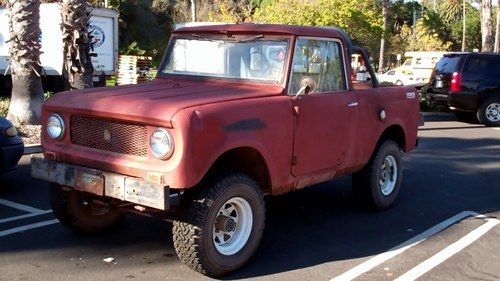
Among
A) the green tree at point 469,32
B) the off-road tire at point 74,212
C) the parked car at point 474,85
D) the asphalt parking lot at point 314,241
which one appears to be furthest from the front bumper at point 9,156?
the green tree at point 469,32

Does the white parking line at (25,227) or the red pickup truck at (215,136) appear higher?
the red pickup truck at (215,136)

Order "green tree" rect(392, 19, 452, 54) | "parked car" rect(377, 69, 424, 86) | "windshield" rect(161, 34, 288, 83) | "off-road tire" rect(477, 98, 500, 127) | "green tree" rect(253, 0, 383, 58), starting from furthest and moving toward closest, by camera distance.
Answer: "green tree" rect(392, 19, 452, 54) → "parked car" rect(377, 69, 424, 86) → "green tree" rect(253, 0, 383, 58) → "off-road tire" rect(477, 98, 500, 127) → "windshield" rect(161, 34, 288, 83)

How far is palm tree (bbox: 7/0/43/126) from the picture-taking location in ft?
35.9

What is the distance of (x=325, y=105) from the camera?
564 cm

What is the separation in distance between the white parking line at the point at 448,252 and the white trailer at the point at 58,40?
1350 cm

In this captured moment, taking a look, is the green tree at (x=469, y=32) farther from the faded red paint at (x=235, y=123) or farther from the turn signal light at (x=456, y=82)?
the faded red paint at (x=235, y=123)

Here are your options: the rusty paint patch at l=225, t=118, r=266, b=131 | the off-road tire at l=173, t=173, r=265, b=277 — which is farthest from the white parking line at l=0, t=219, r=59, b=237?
the rusty paint patch at l=225, t=118, r=266, b=131

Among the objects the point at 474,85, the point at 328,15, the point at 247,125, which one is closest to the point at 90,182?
the point at 247,125

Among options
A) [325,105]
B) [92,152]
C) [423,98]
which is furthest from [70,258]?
[423,98]

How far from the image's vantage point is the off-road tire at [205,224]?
4547 millimetres

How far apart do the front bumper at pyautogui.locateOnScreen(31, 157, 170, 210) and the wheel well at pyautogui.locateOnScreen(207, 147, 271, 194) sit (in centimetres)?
52

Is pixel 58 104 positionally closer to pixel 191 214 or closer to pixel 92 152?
pixel 92 152

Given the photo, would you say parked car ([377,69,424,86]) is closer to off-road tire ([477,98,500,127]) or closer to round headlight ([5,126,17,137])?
off-road tire ([477,98,500,127])

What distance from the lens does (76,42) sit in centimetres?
1123
